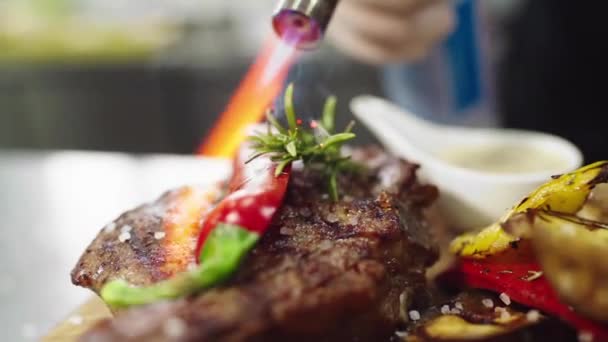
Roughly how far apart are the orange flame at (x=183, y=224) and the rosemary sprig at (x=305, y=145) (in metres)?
0.23

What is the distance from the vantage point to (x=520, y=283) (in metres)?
1.43

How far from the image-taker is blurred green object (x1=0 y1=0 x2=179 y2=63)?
16.6 ft

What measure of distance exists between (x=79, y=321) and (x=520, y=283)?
1.25 m

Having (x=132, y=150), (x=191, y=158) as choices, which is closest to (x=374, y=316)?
(x=191, y=158)

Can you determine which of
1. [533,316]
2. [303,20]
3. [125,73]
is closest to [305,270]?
[533,316]

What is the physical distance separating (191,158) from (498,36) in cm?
301

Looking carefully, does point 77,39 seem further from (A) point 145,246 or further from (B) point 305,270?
(B) point 305,270

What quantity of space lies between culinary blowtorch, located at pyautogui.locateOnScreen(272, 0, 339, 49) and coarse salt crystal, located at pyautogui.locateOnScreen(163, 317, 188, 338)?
38.9 inches

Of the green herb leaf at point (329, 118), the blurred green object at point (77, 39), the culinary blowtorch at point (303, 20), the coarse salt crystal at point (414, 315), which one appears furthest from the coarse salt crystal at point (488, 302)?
the blurred green object at point (77, 39)

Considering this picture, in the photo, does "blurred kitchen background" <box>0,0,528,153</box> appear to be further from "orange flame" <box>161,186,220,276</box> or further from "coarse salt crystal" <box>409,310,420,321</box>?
"coarse salt crystal" <box>409,310,420,321</box>

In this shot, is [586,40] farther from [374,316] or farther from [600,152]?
[374,316]

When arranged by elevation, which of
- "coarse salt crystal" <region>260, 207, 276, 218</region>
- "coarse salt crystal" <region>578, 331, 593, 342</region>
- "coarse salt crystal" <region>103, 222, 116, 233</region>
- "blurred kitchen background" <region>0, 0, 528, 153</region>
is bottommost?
"coarse salt crystal" <region>578, 331, 593, 342</region>

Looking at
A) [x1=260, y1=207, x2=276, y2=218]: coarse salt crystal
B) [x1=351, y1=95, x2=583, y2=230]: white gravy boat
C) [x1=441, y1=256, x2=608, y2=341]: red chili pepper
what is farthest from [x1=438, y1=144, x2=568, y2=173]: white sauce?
[x1=260, y1=207, x2=276, y2=218]: coarse salt crystal

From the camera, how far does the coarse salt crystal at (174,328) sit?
1113mm
